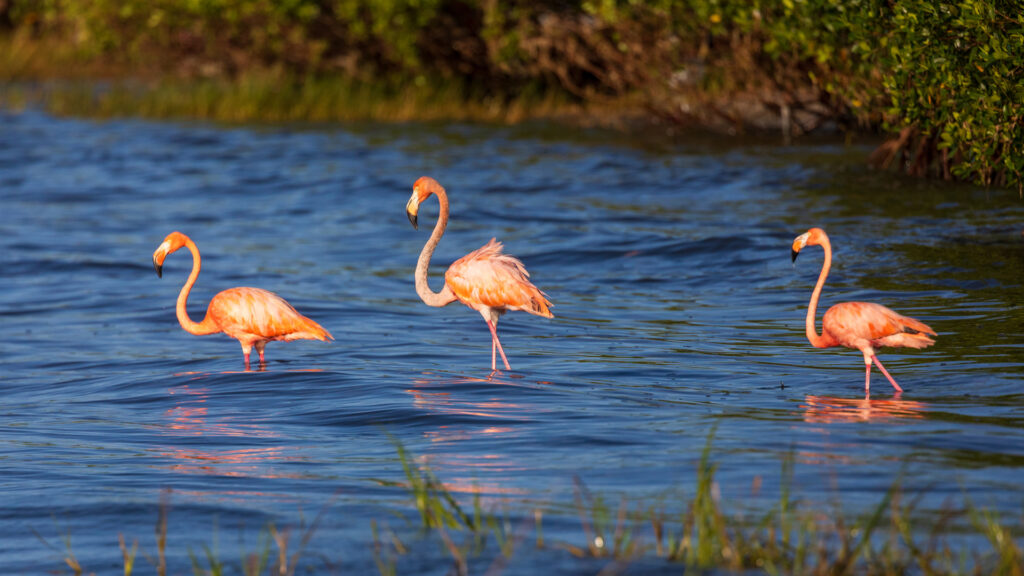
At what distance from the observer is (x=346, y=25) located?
95.6 feet

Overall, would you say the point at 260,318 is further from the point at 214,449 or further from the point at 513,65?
the point at 513,65

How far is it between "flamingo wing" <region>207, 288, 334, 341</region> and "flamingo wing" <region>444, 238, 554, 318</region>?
108 centimetres

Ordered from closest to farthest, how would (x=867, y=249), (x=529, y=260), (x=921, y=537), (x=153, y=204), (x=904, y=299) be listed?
1. (x=921, y=537)
2. (x=904, y=299)
3. (x=867, y=249)
4. (x=529, y=260)
5. (x=153, y=204)

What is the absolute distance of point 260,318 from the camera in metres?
9.61

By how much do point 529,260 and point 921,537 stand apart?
9631mm

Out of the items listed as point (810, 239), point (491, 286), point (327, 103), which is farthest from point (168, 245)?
point (327, 103)

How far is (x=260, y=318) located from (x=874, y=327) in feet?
14.4

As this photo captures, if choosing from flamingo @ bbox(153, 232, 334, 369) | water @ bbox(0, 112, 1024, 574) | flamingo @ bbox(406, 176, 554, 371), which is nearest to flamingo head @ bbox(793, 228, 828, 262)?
water @ bbox(0, 112, 1024, 574)

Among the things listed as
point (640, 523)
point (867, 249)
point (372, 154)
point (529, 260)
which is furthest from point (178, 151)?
point (640, 523)

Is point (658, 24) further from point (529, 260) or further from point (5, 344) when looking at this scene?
point (5, 344)

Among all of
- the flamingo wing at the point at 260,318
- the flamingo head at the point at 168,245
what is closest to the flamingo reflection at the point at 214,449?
the flamingo wing at the point at 260,318

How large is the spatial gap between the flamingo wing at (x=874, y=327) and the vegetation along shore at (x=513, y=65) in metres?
4.86

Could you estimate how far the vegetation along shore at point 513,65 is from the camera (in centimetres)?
1692

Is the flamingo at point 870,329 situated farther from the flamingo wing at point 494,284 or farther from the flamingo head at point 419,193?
the flamingo head at point 419,193
